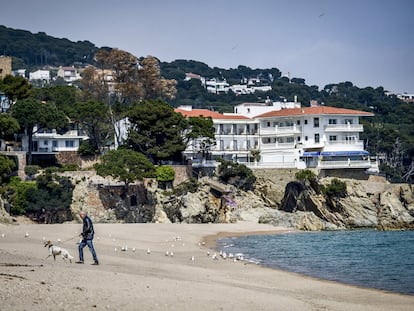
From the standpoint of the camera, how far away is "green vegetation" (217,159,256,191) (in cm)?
6025

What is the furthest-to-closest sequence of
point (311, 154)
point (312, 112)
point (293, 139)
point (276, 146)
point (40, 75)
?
point (40, 75)
point (276, 146)
point (293, 139)
point (312, 112)
point (311, 154)

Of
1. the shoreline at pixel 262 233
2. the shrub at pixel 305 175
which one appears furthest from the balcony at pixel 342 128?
the shoreline at pixel 262 233

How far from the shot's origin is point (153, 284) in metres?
18.4

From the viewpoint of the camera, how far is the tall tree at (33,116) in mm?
57000

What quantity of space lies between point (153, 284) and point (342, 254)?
19206 millimetres

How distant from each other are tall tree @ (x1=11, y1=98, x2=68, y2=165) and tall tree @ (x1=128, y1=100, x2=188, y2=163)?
5.99 meters

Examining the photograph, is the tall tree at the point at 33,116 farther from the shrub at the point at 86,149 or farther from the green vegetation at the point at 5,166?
the green vegetation at the point at 5,166

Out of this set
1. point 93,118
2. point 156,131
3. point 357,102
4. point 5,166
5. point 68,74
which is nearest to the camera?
point 5,166

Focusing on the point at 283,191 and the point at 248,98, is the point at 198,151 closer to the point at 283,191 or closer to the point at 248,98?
the point at 283,191

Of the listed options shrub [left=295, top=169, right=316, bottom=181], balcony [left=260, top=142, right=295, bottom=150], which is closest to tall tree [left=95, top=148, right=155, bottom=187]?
shrub [left=295, top=169, right=316, bottom=181]

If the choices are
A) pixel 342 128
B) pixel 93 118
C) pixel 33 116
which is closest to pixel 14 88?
pixel 33 116

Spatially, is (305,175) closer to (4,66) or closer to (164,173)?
(164,173)

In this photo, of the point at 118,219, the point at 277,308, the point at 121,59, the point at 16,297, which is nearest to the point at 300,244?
the point at 118,219

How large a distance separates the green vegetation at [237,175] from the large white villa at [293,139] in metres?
3.95
